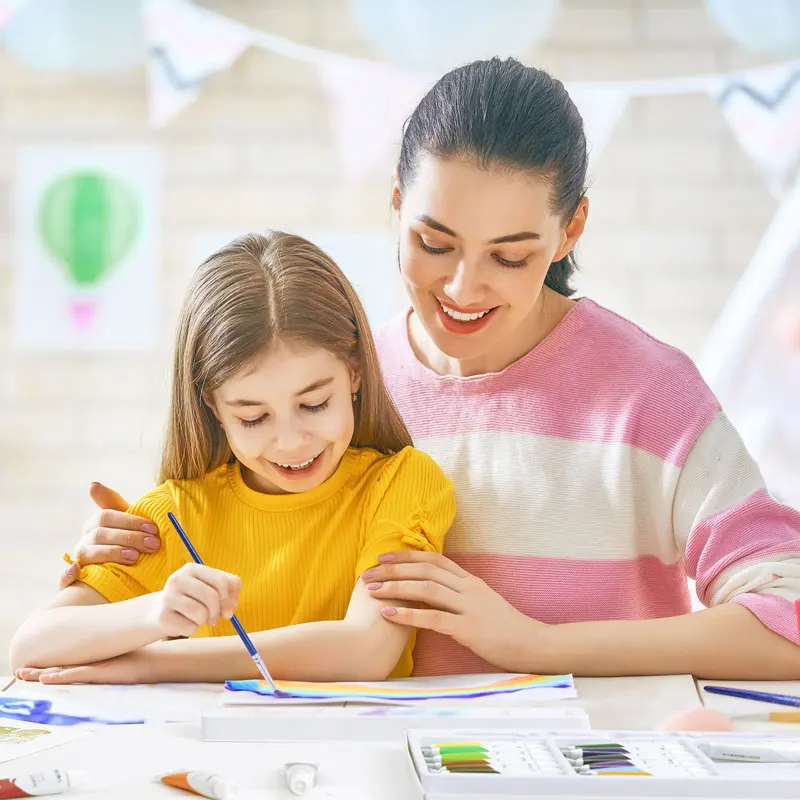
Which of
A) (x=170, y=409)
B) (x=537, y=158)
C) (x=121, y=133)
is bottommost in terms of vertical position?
(x=170, y=409)

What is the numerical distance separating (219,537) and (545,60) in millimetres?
2308

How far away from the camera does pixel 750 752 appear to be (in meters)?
0.90

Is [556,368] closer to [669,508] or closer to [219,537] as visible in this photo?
[669,508]

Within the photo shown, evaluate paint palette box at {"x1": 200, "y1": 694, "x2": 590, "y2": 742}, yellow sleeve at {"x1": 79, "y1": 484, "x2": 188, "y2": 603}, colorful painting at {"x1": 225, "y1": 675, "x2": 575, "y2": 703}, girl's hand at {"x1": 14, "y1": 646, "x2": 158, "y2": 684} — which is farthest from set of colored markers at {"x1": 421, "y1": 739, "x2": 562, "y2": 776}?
yellow sleeve at {"x1": 79, "y1": 484, "x2": 188, "y2": 603}

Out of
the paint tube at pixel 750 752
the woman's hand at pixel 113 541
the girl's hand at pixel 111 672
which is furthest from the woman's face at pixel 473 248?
the paint tube at pixel 750 752

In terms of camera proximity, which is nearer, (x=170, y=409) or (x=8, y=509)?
(x=170, y=409)

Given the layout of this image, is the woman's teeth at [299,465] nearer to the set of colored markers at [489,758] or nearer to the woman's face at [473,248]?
the woman's face at [473,248]

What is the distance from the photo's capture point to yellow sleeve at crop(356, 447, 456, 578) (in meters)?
1.31

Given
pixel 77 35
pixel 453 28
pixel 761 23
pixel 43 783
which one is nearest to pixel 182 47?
pixel 77 35

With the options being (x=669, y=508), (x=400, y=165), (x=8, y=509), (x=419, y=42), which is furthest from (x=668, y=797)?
(x=8, y=509)

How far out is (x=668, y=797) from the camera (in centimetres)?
82

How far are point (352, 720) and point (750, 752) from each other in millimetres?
333

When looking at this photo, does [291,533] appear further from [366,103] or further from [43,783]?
[366,103]

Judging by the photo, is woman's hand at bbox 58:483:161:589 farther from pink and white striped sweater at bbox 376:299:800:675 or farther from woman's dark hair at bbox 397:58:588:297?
woman's dark hair at bbox 397:58:588:297
